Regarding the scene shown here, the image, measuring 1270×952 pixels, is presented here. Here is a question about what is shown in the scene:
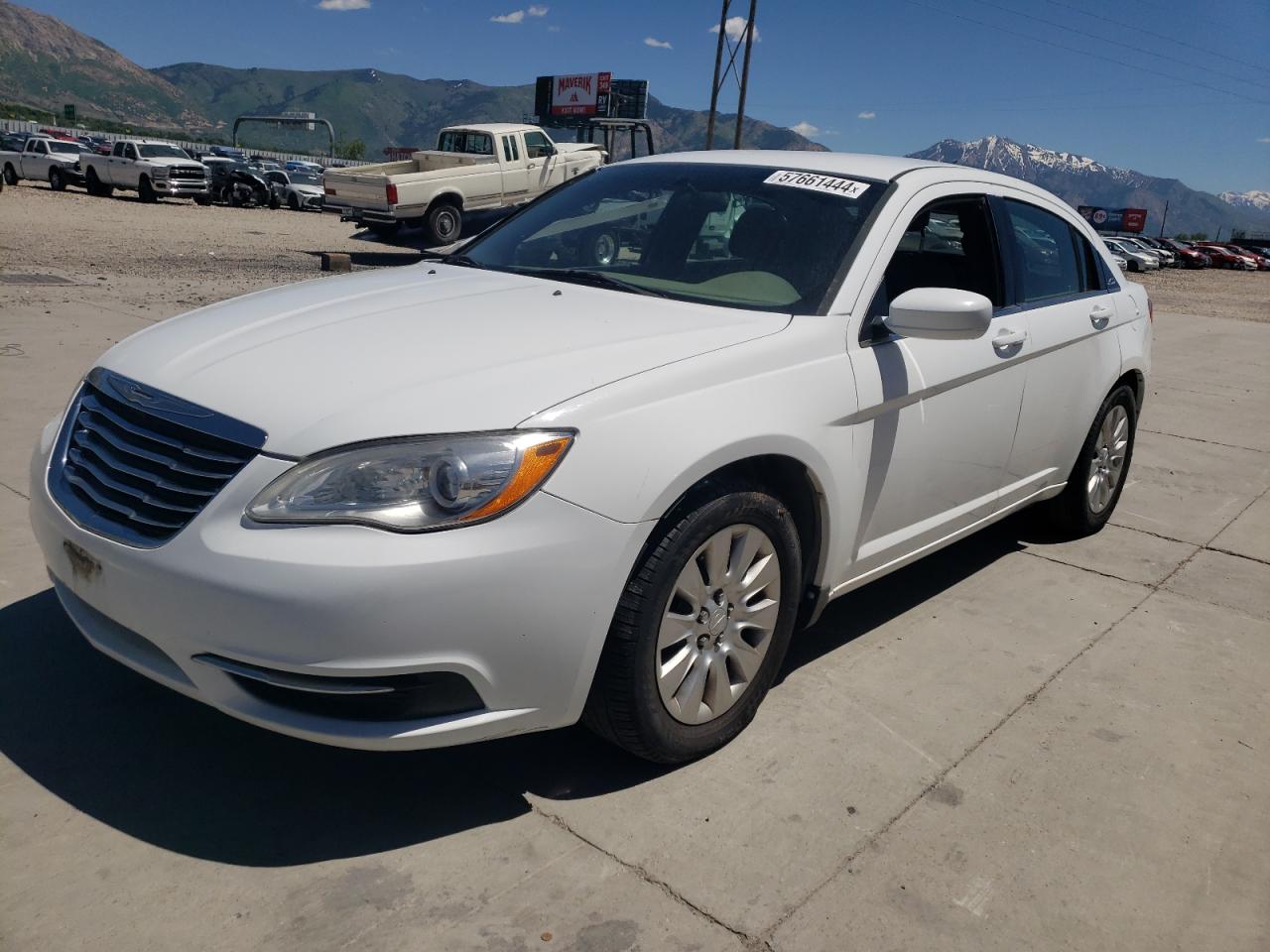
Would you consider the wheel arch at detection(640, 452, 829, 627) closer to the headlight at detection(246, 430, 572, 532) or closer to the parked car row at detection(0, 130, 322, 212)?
the headlight at detection(246, 430, 572, 532)

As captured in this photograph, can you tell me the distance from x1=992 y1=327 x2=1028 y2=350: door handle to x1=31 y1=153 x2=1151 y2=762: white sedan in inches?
0.5

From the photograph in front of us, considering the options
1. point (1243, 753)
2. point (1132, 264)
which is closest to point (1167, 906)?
point (1243, 753)

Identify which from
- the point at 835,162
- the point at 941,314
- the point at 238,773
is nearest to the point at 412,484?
the point at 238,773

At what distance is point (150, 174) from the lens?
29.3 m

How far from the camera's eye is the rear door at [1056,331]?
411 cm

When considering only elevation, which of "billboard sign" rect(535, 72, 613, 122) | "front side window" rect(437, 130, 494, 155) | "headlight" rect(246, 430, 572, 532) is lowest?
"headlight" rect(246, 430, 572, 532)

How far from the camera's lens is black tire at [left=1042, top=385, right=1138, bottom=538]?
4.78m

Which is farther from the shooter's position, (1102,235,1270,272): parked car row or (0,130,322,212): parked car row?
(1102,235,1270,272): parked car row

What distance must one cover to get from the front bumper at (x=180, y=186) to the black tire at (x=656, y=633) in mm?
30619

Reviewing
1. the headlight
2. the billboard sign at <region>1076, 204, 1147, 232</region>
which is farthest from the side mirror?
the billboard sign at <region>1076, 204, 1147, 232</region>

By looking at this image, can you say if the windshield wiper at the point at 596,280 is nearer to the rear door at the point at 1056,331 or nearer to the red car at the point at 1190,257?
the rear door at the point at 1056,331

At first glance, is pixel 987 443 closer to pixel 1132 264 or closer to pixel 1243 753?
pixel 1243 753

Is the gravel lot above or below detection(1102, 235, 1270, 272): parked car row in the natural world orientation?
below

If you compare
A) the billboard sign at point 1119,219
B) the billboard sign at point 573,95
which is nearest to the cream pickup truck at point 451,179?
the billboard sign at point 573,95
